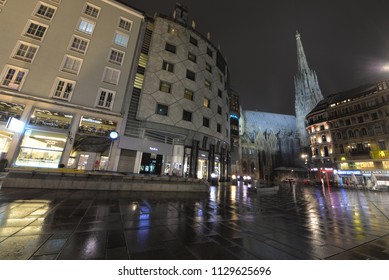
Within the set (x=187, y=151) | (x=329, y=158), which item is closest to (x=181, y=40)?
(x=187, y=151)

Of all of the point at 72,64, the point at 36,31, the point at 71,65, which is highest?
the point at 36,31

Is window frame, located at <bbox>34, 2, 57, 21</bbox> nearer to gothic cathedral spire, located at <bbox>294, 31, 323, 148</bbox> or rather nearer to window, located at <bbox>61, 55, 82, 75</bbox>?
window, located at <bbox>61, 55, 82, 75</bbox>

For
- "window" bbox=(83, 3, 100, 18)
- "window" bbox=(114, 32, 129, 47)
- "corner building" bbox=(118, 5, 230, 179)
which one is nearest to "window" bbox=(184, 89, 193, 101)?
"corner building" bbox=(118, 5, 230, 179)

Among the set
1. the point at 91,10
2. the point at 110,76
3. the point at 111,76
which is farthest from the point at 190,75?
the point at 91,10

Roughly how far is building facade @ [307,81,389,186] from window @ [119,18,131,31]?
150ft

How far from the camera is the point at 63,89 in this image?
57.0 feet

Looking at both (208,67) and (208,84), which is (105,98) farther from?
(208,67)

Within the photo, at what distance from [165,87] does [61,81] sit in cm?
1163

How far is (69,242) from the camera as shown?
300cm

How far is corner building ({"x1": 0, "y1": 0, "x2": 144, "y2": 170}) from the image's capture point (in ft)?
50.9

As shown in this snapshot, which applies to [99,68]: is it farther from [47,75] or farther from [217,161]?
[217,161]

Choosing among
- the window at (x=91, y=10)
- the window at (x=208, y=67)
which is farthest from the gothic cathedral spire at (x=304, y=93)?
the window at (x=91, y=10)
